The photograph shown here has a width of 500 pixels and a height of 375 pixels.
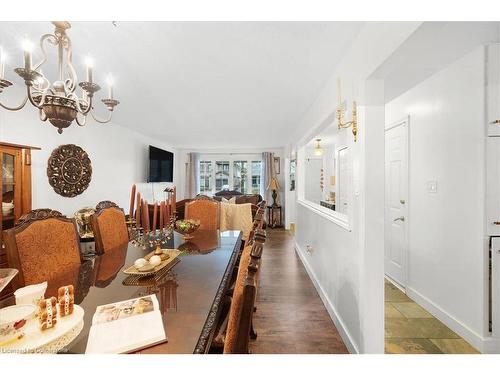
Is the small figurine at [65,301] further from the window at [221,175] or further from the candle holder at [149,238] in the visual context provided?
the window at [221,175]

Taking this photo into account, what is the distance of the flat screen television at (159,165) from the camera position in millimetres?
5582

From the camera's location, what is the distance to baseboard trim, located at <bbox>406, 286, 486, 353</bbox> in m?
1.71

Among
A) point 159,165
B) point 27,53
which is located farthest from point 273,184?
point 27,53

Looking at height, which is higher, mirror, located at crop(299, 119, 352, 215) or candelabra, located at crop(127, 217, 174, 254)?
mirror, located at crop(299, 119, 352, 215)

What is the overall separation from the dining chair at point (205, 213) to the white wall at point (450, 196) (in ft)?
7.46

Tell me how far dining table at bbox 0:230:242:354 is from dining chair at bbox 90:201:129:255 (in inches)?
5.0

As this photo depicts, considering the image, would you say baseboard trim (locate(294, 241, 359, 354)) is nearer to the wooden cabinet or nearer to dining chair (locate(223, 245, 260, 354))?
dining chair (locate(223, 245, 260, 354))

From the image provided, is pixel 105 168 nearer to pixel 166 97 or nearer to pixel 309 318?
pixel 166 97

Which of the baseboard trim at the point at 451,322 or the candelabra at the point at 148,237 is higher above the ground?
the candelabra at the point at 148,237

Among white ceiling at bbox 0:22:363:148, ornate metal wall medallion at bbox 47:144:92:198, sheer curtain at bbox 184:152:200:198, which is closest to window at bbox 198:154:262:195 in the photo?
sheer curtain at bbox 184:152:200:198

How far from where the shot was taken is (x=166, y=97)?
2959mm

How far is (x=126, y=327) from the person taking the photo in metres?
0.80

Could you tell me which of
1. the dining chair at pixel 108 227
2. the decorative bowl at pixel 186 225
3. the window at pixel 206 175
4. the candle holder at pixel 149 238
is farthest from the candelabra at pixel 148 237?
the window at pixel 206 175
